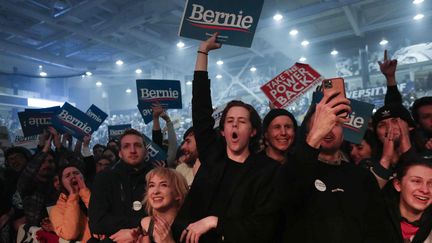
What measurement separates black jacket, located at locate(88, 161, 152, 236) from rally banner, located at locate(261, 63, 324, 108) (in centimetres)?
201

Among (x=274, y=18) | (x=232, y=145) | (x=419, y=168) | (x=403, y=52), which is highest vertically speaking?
(x=274, y=18)

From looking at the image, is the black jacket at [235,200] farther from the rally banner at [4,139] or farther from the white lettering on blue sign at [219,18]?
the rally banner at [4,139]

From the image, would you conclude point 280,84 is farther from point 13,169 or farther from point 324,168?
point 13,169

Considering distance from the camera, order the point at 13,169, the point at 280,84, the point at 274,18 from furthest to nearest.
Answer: the point at 274,18, the point at 13,169, the point at 280,84

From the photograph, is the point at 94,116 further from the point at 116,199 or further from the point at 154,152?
the point at 116,199

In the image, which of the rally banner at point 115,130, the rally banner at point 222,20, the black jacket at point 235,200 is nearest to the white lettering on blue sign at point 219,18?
the rally banner at point 222,20

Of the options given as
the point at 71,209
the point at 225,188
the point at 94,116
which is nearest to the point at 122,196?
the point at 71,209

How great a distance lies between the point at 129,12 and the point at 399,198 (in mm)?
11435

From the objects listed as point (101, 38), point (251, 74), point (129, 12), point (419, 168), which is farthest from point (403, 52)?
point (419, 168)

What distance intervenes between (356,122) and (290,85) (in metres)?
1.73

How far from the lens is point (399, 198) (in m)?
2.05

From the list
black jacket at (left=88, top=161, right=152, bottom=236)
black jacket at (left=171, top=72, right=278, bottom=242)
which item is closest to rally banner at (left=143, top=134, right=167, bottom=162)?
black jacket at (left=88, top=161, right=152, bottom=236)

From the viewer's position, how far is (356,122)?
8.35 ft

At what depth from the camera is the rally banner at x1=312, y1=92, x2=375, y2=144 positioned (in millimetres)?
2498
